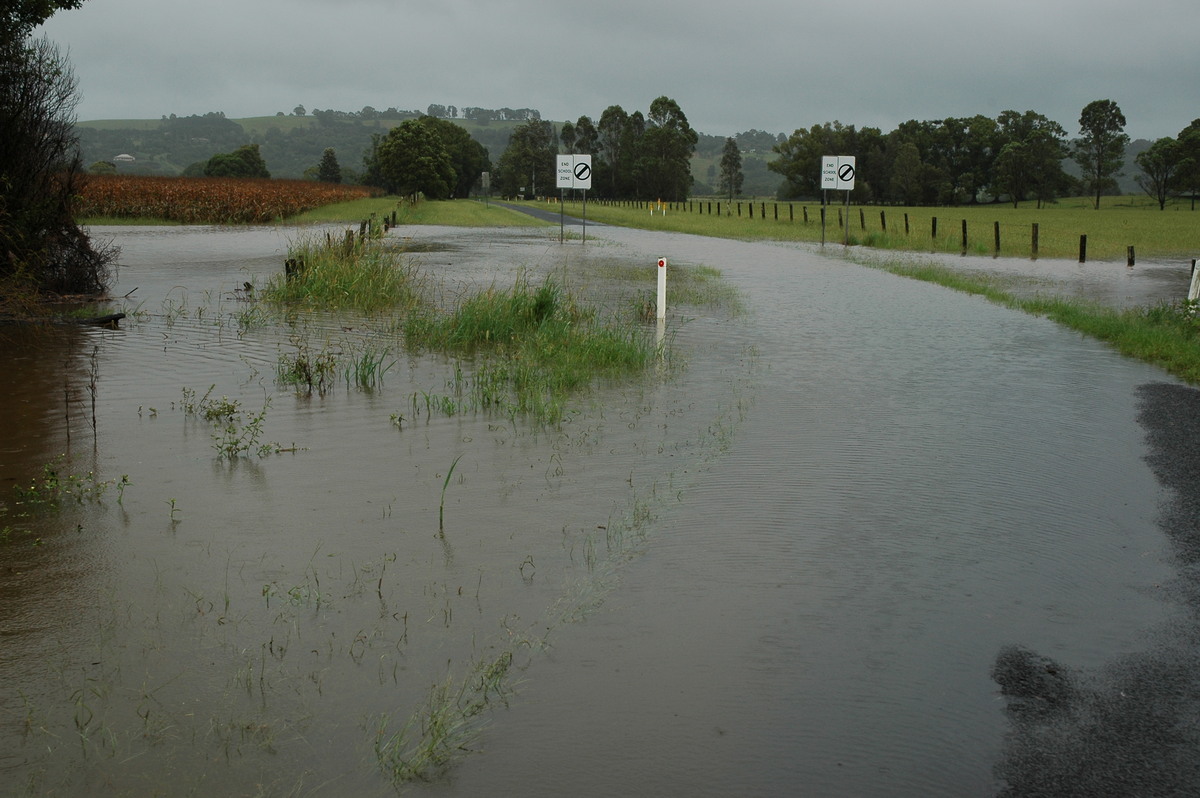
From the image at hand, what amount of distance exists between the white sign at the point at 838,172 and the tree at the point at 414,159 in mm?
81835

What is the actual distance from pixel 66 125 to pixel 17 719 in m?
15.9

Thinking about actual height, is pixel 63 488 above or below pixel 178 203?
below

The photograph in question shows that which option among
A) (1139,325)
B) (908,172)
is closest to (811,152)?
(908,172)

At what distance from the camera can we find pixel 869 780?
425 cm

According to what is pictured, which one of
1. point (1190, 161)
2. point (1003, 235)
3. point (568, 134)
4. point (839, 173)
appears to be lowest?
point (1003, 235)

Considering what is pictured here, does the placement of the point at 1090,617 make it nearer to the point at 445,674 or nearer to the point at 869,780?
the point at 869,780

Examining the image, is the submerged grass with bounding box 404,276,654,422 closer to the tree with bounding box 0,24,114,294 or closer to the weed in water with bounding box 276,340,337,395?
the weed in water with bounding box 276,340,337,395

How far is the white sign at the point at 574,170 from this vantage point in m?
42.2

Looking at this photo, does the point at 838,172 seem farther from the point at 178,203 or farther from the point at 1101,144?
the point at 1101,144

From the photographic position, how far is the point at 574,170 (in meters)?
42.3

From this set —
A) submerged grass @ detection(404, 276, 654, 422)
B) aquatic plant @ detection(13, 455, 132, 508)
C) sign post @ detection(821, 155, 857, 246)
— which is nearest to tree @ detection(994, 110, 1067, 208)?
sign post @ detection(821, 155, 857, 246)

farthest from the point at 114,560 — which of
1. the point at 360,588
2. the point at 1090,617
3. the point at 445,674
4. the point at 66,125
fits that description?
the point at 66,125

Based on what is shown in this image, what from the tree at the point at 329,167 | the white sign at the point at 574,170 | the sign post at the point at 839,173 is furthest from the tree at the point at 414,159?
the sign post at the point at 839,173

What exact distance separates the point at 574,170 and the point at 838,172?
9813 mm
